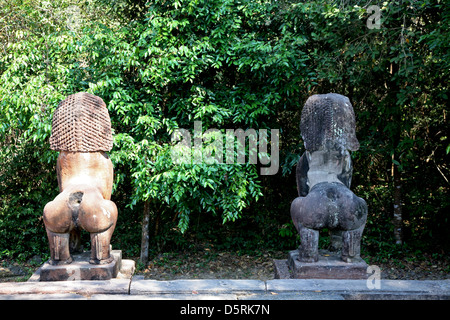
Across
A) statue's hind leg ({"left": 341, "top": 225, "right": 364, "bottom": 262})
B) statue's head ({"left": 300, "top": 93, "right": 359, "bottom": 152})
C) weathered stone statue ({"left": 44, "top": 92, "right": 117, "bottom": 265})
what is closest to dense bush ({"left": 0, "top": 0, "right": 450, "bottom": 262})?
weathered stone statue ({"left": 44, "top": 92, "right": 117, "bottom": 265})

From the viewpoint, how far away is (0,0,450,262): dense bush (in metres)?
5.27

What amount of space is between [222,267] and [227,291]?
125 inches

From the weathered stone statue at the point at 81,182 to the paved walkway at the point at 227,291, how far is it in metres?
0.33

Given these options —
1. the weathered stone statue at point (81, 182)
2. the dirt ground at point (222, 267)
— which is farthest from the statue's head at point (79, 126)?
the dirt ground at point (222, 267)

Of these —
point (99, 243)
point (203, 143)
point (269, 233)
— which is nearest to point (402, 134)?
point (269, 233)

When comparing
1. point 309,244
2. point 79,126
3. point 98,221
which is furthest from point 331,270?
point 79,126

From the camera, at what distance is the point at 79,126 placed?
11.9 feet

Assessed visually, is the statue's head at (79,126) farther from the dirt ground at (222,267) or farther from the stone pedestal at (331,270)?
the dirt ground at (222,267)

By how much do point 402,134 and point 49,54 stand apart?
5.08 metres

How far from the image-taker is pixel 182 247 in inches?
267

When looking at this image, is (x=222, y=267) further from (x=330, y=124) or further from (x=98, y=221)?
(x=330, y=124)

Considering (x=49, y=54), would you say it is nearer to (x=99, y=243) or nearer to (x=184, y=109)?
(x=184, y=109)

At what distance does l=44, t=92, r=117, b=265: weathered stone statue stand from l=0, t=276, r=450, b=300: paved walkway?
33 centimetres

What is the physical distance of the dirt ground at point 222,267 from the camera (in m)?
5.88
